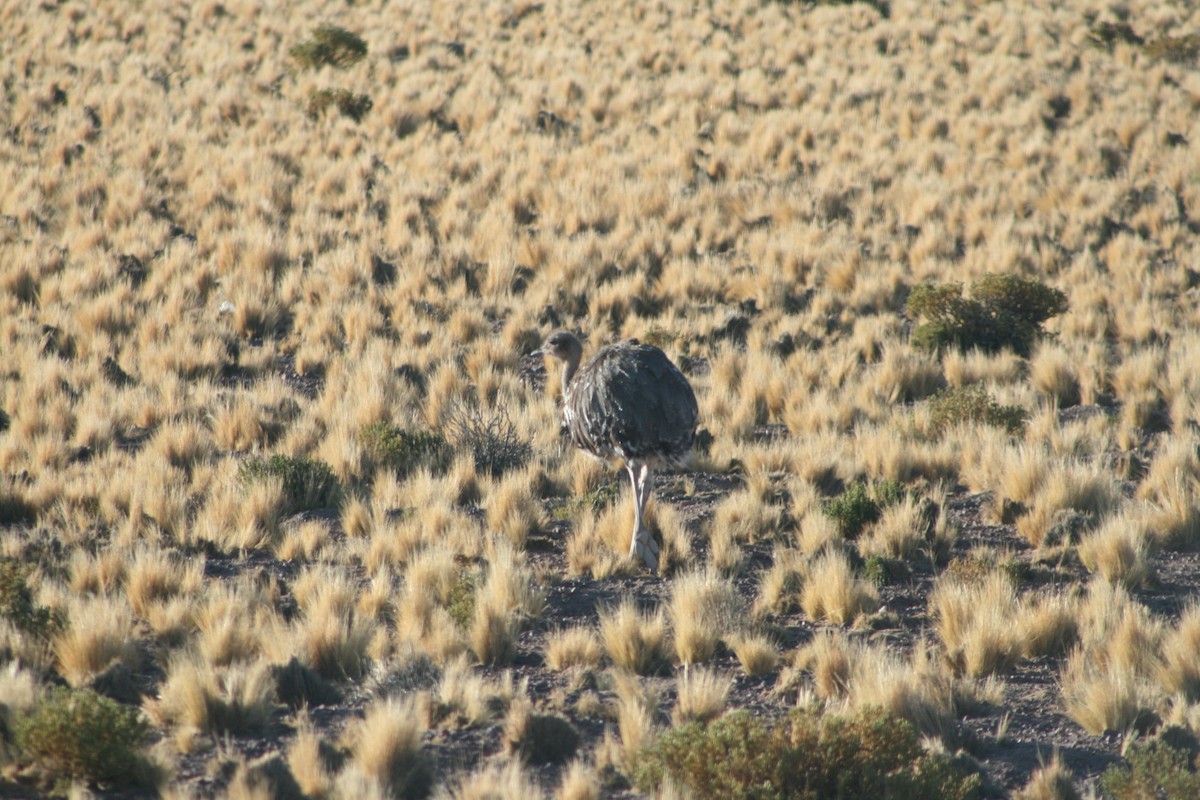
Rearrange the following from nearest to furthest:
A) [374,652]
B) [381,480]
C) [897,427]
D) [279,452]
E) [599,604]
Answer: [374,652], [599,604], [381,480], [279,452], [897,427]

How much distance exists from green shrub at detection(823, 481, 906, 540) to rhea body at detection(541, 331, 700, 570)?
147cm

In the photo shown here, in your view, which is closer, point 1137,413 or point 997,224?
point 1137,413

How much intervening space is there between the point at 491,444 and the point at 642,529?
7.39 feet

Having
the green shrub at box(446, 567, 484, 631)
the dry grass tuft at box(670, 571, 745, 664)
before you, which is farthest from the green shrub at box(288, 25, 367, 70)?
the dry grass tuft at box(670, 571, 745, 664)

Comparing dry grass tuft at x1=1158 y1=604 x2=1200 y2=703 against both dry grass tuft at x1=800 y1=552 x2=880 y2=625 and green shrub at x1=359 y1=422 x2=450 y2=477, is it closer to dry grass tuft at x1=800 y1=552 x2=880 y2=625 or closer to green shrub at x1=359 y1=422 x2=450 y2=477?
dry grass tuft at x1=800 y1=552 x2=880 y2=625

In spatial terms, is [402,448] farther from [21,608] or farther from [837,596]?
[837,596]

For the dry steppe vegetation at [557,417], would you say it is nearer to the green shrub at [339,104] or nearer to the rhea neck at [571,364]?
the green shrub at [339,104]

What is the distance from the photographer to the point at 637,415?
7527mm

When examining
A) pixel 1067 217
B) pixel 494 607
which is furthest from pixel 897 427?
pixel 1067 217

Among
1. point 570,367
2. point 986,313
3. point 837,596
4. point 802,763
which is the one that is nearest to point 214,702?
point 802,763

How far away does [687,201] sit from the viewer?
17.2 meters

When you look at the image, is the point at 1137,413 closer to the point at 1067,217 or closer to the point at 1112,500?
the point at 1112,500

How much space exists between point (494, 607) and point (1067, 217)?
13.7 metres

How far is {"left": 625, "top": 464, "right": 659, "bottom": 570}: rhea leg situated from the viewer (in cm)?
786
